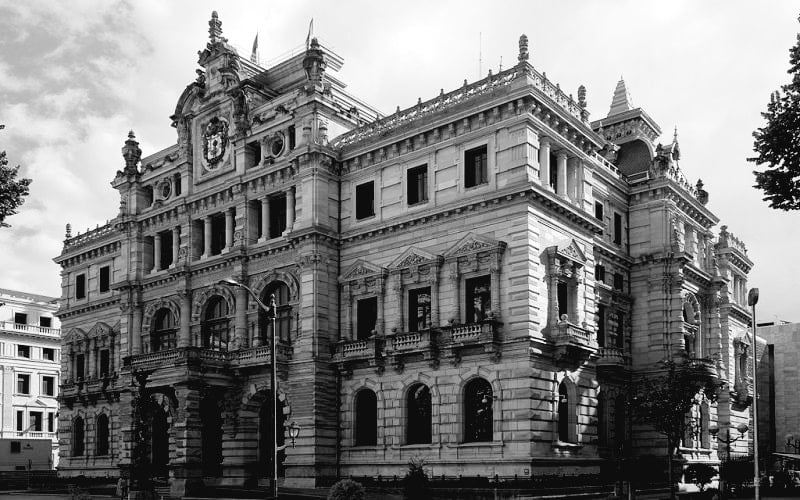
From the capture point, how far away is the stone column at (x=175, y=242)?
5956 centimetres

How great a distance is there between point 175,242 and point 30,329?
41827 mm

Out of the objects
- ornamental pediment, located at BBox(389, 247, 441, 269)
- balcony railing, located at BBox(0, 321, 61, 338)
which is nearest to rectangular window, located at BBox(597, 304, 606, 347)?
ornamental pediment, located at BBox(389, 247, 441, 269)

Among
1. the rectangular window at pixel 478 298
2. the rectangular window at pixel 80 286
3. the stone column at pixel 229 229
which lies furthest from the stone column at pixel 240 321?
the rectangular window at pixel 80 286

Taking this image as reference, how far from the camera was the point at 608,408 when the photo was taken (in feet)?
168

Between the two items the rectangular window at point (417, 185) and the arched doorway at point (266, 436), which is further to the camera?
the arched doorway at point (266, 436)

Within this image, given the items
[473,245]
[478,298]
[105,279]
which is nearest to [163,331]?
[105,279]

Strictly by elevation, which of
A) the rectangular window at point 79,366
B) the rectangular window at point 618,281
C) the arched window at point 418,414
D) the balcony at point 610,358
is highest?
the rectangular window at point 618,281

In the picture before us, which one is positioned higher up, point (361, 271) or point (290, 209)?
point (290, 209)

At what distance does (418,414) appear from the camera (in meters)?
46.5

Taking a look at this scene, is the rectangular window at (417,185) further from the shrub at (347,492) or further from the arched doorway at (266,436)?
the shrub at (347,492)

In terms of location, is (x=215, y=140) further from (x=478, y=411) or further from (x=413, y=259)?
(x=478, y=411)

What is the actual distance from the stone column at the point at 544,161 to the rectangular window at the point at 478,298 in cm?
562

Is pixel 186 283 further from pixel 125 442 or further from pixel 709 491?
pixel 709 491

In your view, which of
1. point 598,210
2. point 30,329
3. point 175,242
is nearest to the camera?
point 598,210
